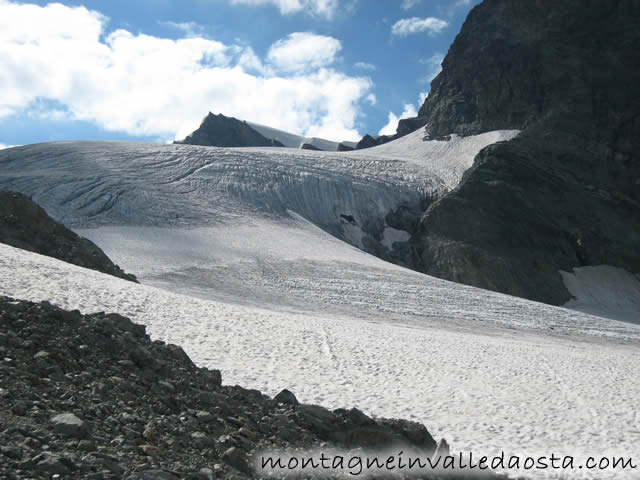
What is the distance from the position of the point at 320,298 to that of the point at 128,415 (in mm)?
19136

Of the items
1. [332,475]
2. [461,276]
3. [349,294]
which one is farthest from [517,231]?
[332,475]

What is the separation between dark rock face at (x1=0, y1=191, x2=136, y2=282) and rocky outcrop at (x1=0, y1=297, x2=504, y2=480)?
12.7 m

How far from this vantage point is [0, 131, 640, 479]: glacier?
36.6 feet

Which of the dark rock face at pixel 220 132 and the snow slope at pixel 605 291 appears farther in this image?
the dark rock face at pixel 220 132

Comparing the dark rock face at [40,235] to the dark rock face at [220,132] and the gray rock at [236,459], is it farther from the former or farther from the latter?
the dark rock face at [220,132]

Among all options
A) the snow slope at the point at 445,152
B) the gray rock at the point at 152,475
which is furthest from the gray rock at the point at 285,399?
the snow slope at the point at 445,152

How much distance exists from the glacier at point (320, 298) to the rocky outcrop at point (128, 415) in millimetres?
2332

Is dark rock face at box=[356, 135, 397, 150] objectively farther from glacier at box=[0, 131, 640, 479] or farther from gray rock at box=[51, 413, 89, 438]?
gray rock at box=[51, 413, 89, 438]

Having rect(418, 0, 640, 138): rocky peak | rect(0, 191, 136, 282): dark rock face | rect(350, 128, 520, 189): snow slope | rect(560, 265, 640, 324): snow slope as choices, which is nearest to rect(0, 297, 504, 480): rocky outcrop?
rect(0, 191, 136, 282): dark rock face

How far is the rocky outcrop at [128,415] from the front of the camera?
17.1 ft

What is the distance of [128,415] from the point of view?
20.6 feet

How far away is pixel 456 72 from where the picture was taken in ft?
239

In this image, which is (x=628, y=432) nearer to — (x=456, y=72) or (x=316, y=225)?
(x=316, y=225)

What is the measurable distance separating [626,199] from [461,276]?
1947 cm
